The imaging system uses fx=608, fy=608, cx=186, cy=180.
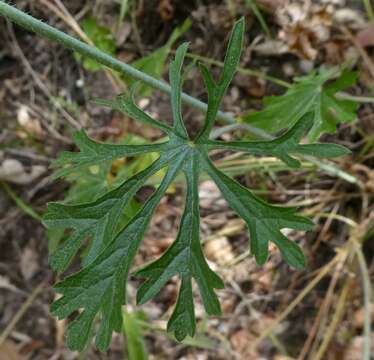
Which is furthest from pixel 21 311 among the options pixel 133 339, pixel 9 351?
pixel 133 339

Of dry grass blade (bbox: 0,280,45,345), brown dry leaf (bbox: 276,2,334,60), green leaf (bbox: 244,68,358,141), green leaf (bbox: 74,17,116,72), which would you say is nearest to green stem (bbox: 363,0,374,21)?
brown dry leaf (bbox: 276,2,334,60)

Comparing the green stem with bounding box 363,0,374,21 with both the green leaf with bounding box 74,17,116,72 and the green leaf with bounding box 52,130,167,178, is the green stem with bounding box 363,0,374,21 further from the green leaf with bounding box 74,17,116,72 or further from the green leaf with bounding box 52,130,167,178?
the green leaf with bounding box 52,130,167,178

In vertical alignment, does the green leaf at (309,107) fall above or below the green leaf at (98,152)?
above

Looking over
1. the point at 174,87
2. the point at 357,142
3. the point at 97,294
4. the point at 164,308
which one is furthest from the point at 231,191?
the point at 164,308

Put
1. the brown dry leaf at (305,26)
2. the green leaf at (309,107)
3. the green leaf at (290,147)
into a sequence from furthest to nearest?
the brown dry leaf at (305,26)
the green leaf at (309,107)
the green leaf at (290,147)

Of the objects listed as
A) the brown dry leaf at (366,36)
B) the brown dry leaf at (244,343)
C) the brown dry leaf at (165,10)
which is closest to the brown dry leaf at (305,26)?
the brown dry leaf at (366,36)

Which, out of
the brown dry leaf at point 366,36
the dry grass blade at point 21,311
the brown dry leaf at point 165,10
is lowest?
the dry grass blade at point 21,311

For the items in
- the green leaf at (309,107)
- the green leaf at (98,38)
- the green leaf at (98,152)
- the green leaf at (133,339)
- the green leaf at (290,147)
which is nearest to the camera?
the green leaf at (290,147)

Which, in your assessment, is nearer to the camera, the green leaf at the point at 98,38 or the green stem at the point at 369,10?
the green stem at the point at 369,10

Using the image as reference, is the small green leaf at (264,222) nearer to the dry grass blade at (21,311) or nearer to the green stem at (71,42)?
the green stem at (71,42)
